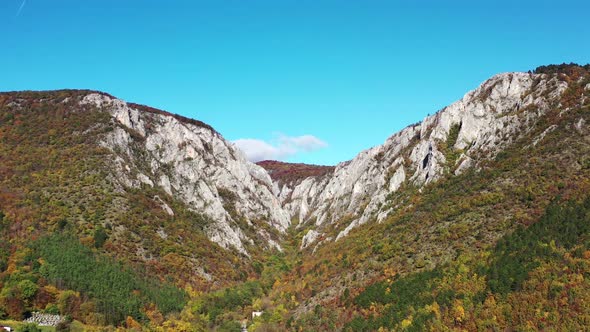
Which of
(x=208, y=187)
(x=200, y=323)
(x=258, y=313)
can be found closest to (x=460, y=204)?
(x=258, y=313)

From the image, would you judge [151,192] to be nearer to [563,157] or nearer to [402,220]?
[402,220]

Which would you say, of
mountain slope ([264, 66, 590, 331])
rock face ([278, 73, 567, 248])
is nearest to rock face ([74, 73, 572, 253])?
rock face ([278, 73, 567, 248])

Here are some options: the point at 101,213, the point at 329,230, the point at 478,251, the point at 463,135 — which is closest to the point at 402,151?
the point at 463,135

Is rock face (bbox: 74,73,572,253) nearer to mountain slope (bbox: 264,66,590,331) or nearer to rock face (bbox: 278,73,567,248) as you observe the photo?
rock face (bbox: 278,73,567,248)

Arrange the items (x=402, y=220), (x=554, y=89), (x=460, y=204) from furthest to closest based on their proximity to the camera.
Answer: (x=554, y=89) → (x=402, y=220) → (x=460, y=204)

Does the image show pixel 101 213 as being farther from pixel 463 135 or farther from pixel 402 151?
pixel 402 151

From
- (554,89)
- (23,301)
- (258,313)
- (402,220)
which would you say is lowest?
(258,313)

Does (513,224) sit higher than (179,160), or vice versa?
(179,160)

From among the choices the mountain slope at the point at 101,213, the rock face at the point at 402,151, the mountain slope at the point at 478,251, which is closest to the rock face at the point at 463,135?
the rock face at the point at 402,151
